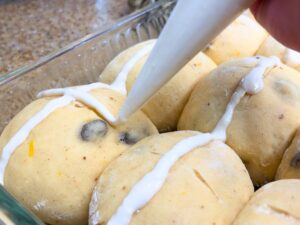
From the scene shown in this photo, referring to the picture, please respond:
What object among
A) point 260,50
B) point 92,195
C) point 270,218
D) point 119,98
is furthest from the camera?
point 260,50

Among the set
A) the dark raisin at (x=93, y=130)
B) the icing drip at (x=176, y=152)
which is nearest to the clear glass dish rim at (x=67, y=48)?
the dark raisin at (x=93, y=130)

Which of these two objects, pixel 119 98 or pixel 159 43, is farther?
pixel 119 98

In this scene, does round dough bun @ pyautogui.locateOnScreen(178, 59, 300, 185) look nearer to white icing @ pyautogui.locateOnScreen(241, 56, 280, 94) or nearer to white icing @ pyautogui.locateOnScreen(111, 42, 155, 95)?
white icing @ pyautogui.locateOnScreen(241, 56, 280, 94)

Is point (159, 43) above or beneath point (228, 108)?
above

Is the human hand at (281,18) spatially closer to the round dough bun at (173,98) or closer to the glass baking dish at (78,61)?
the round dough bun at (173,98)

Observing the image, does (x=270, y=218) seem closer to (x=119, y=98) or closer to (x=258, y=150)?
(x=258, y=150)

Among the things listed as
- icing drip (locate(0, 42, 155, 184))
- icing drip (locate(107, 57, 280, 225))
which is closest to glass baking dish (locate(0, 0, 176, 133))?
icing drip (locate(0, 42, 155, 184))

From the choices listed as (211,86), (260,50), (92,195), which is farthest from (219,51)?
(92,195)

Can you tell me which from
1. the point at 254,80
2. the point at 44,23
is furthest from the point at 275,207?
the point at 44,23
